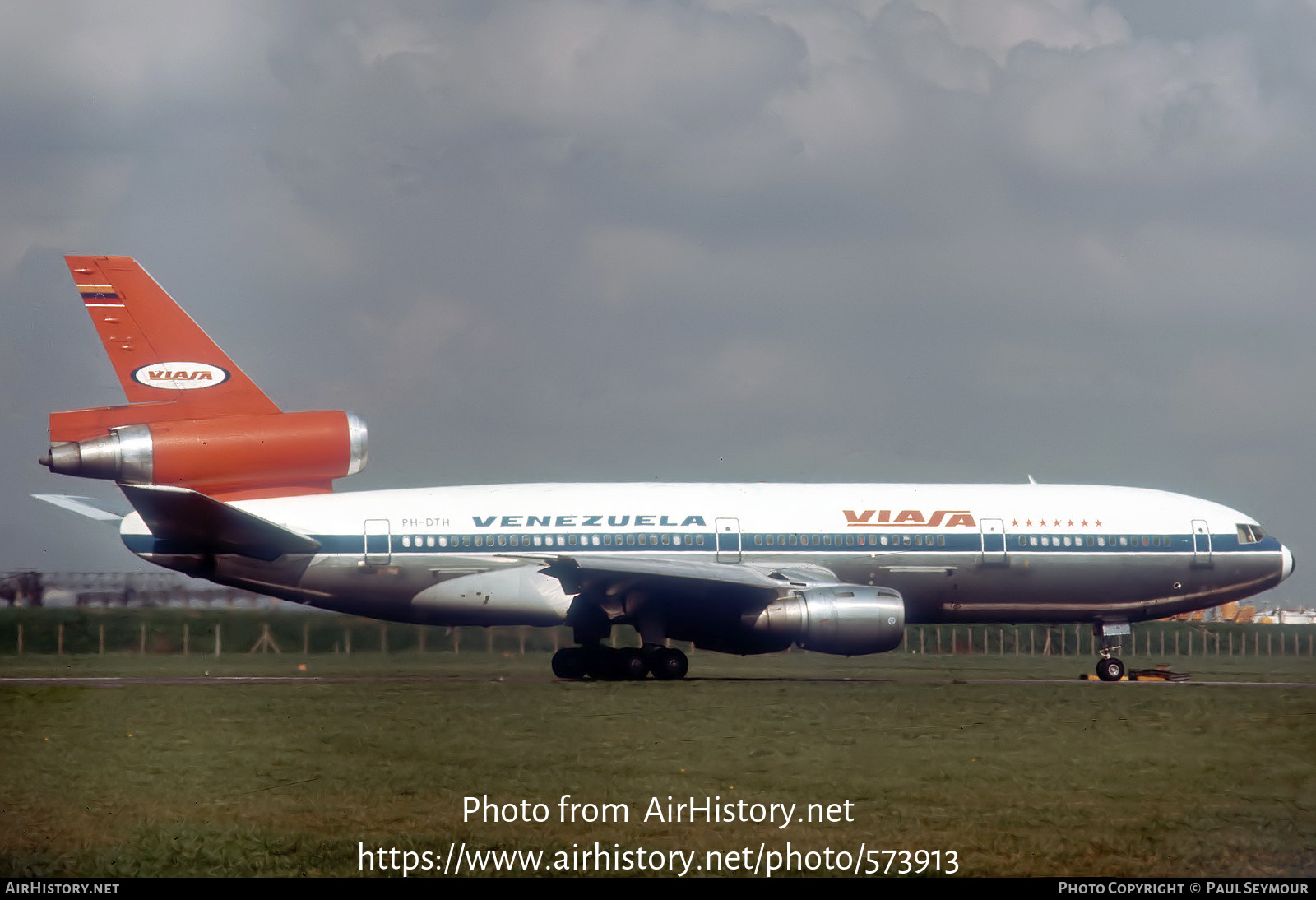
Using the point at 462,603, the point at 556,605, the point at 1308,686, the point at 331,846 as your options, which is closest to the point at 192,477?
the point at 462,603

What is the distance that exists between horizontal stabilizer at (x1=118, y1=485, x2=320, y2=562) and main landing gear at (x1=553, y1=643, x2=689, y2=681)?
488 centimetres

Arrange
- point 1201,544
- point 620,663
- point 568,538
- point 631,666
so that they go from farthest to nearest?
point 1201,544 < point 568,538 < point 620,663 < point 631,666

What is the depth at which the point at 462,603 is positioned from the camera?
24828mm

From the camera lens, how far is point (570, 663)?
2464 centimetres

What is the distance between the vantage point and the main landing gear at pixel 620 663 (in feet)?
79.2

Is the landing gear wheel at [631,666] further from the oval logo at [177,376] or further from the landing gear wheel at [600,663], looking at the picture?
the oval logo at [177,376]

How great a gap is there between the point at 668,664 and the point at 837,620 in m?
3.30

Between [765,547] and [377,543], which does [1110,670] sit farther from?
[377,543]

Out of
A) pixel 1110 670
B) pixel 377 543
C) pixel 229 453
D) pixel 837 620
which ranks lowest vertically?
pixel 1110 670

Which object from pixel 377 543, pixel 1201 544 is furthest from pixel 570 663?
pixel 1201 544

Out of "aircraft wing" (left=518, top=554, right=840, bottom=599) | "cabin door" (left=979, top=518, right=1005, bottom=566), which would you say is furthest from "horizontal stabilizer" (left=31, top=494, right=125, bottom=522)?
"cabin door" (left=979, top=518, right=1005, bottom=566)

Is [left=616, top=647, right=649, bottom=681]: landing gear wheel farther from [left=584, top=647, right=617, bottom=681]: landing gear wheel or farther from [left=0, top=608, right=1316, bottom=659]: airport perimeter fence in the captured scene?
[left=0, top=608, right=1316, bottom=659]: airport perimeter fence

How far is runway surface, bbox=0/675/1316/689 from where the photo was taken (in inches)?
886

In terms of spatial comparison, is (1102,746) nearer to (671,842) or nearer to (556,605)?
(671,842)
